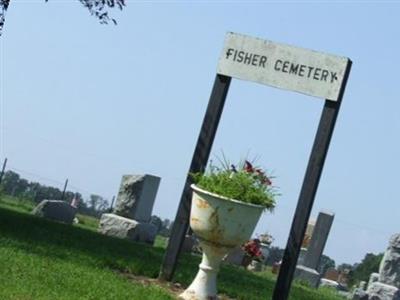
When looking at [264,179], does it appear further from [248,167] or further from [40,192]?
[40,192]

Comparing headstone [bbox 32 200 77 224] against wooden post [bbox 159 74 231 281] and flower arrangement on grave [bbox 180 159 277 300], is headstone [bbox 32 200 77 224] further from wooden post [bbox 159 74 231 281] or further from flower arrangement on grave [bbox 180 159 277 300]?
flower arrangement on grave [bbox 180 159 277 300]

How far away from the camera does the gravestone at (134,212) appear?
17.7 metres

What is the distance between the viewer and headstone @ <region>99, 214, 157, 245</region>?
17.6m

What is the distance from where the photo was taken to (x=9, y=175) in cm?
3262

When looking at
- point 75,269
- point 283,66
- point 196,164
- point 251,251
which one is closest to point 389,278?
point 251,251

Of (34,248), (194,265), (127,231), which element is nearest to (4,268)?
(34,248)

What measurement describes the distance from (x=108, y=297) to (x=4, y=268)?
1.16 metres

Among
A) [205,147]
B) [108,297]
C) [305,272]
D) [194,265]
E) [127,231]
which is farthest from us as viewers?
[305,272]

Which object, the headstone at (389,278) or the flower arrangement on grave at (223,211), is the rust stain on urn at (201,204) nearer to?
the flower arrangement on grave at (223,211)

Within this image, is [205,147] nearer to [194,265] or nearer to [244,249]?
[194,265]

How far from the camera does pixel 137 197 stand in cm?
1822

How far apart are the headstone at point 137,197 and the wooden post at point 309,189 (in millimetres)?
10078

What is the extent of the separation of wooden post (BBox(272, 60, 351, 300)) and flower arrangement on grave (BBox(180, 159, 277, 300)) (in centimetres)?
53

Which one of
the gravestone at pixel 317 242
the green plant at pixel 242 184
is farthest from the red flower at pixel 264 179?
the gravestone at pixel 317 242
